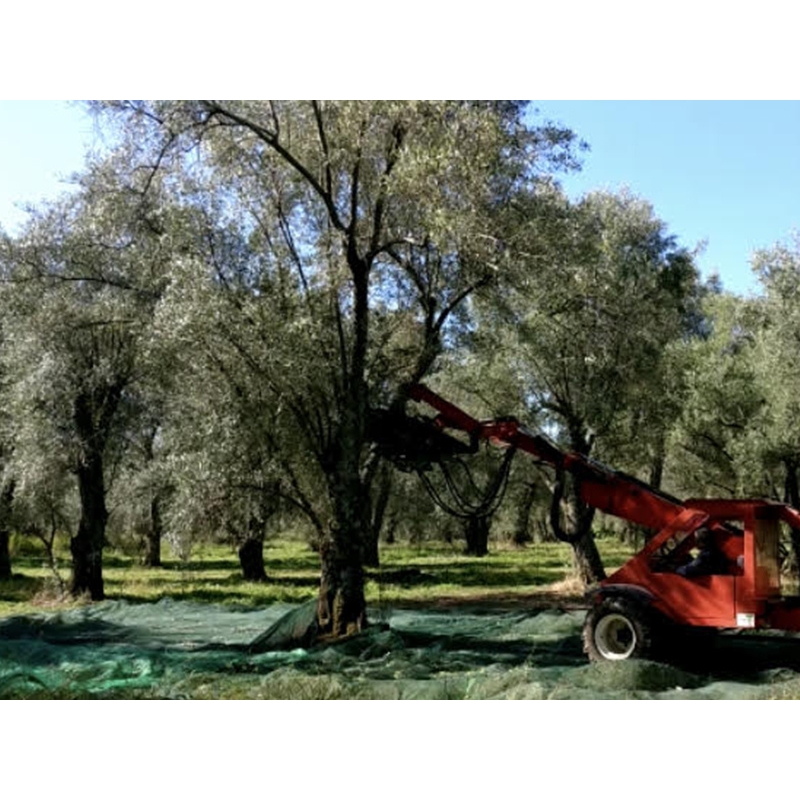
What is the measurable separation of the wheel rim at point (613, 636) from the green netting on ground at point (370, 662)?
0.37 metres

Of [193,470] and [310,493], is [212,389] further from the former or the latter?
[310,493]

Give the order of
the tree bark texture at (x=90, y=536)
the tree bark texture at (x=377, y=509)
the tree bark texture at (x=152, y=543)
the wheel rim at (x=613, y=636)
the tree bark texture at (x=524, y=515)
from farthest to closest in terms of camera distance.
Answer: the tree bark texture at (x=524, y=515) < the tree bark texture at (x=377, y=509) < the tree bark texture at (x=152, y=543) < the tree bark texture at (x=90, y=536) < the wheel rim at (x=613, y=636)

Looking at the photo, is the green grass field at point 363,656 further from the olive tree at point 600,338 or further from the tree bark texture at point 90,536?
the olive tree at point 600,338

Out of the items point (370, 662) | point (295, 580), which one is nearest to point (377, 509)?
point (295, 580)

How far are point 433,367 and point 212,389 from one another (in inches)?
176

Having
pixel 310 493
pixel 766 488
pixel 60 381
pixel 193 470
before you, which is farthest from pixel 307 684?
pixel 766 488

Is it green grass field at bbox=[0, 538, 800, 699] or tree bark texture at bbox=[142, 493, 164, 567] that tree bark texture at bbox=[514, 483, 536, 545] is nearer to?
tree bark texture at bbox=[142, 493, 164, 567]

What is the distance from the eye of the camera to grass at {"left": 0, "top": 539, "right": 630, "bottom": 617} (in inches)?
788

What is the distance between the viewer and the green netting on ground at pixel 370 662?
7957mm

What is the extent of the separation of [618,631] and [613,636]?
85 millimetres

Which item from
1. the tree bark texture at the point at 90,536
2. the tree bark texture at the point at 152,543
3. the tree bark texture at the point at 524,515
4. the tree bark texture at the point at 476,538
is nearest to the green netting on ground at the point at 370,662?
the tree bark texture at the point at 90,536

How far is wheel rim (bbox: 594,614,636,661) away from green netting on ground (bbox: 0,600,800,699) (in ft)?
1.21

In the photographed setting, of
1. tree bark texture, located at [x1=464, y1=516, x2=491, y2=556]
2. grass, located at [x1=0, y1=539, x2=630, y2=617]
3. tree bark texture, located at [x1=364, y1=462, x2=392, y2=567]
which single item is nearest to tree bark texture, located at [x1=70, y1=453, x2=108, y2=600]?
grass, located at [x1=0, y1=539, x2=630, y2=617]

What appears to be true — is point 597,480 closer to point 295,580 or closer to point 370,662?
point 370,662
